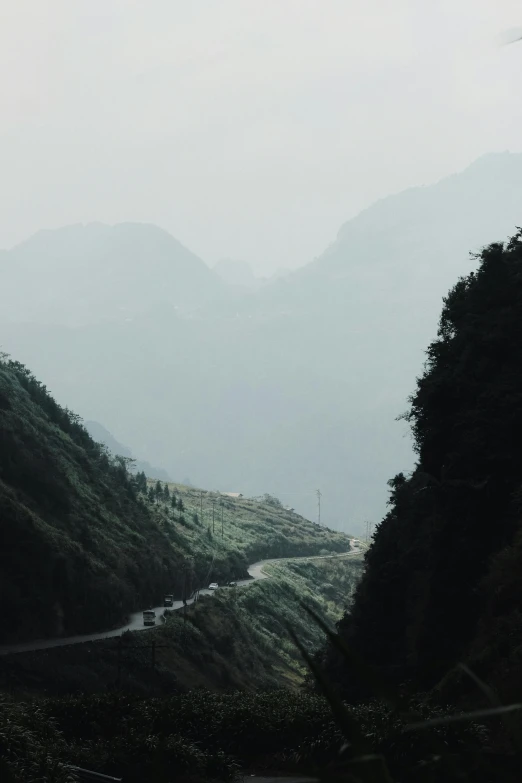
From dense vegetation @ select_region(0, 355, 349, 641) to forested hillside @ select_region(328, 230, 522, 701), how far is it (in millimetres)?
36484

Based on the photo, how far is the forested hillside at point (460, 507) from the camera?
4178cm

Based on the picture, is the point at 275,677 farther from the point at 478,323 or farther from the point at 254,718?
the point at 254,718

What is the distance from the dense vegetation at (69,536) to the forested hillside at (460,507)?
3648cm

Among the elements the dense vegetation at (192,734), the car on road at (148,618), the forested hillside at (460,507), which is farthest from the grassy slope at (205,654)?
the dense vegetation at (192,734)

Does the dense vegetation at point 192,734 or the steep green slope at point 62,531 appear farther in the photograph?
the steep green slope at point 62,531

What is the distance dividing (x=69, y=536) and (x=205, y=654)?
60.5ft

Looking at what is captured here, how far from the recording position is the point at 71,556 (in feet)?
304

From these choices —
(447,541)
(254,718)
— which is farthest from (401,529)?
(254,718)

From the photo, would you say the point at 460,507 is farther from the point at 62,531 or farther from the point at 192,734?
the point at 62,531

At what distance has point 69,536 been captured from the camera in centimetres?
9994

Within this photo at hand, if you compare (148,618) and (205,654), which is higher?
(148,618)

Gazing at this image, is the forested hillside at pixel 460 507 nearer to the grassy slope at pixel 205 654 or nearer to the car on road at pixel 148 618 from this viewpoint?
the grassy slope at pixel 205 654

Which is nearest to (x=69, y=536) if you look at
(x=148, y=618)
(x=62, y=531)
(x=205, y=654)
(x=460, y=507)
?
(x=62, y=531)

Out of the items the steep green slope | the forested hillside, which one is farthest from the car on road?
the forested hillside
